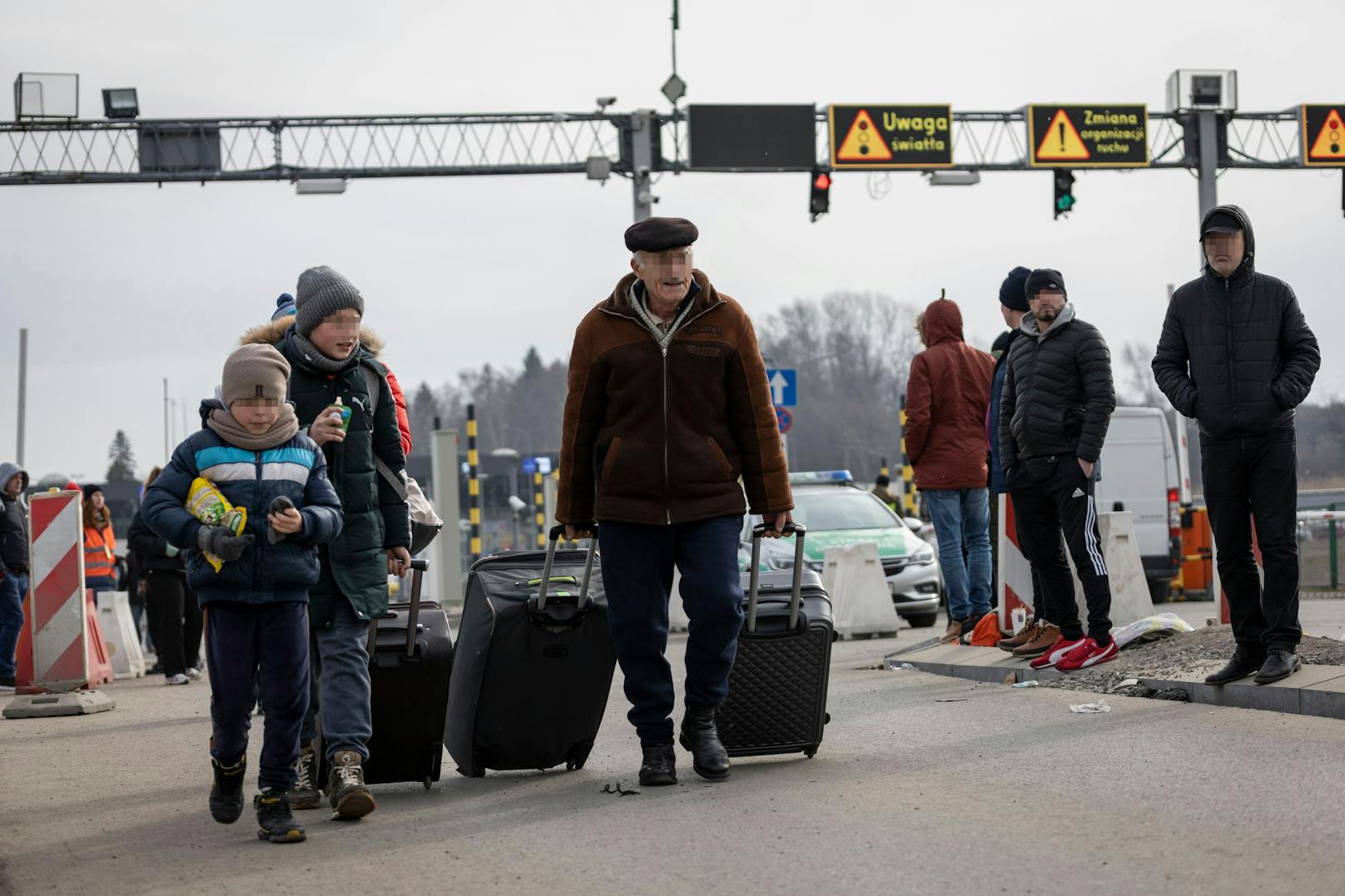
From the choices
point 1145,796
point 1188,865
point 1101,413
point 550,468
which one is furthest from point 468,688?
point 550,468

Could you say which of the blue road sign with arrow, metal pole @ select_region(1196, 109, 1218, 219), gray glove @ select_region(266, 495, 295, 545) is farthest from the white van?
gray glove @ select_region(266, 495, 295, 545)

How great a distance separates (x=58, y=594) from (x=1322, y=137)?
22.6 meters

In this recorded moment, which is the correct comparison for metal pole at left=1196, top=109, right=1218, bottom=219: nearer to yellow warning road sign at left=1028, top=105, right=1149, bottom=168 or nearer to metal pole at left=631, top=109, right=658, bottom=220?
yellow warning road sign at left=1028, top=105, right=1149, bottom=168

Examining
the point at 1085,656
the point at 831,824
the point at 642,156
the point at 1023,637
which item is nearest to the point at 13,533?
the point at 1023,637

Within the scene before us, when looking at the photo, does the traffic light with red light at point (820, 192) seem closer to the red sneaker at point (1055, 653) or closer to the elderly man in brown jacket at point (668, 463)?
the red sneaker at point (1055, 653)

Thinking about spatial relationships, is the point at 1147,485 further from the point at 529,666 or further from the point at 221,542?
the point at 221,542

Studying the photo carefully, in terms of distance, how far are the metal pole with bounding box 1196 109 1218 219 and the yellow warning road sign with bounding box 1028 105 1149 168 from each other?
102cm

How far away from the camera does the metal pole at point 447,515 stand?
91.6 feet

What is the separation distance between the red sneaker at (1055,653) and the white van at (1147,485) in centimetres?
971

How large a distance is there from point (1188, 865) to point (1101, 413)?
4983 millimetres

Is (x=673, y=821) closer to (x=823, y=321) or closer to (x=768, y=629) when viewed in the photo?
(x=768, y=629)

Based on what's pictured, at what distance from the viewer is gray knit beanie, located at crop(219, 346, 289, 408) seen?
586cm

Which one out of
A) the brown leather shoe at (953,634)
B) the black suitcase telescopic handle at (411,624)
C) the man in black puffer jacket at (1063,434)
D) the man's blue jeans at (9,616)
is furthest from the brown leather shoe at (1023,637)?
the man's blue jeans at (9,616)

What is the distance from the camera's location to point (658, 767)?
21.5ft
